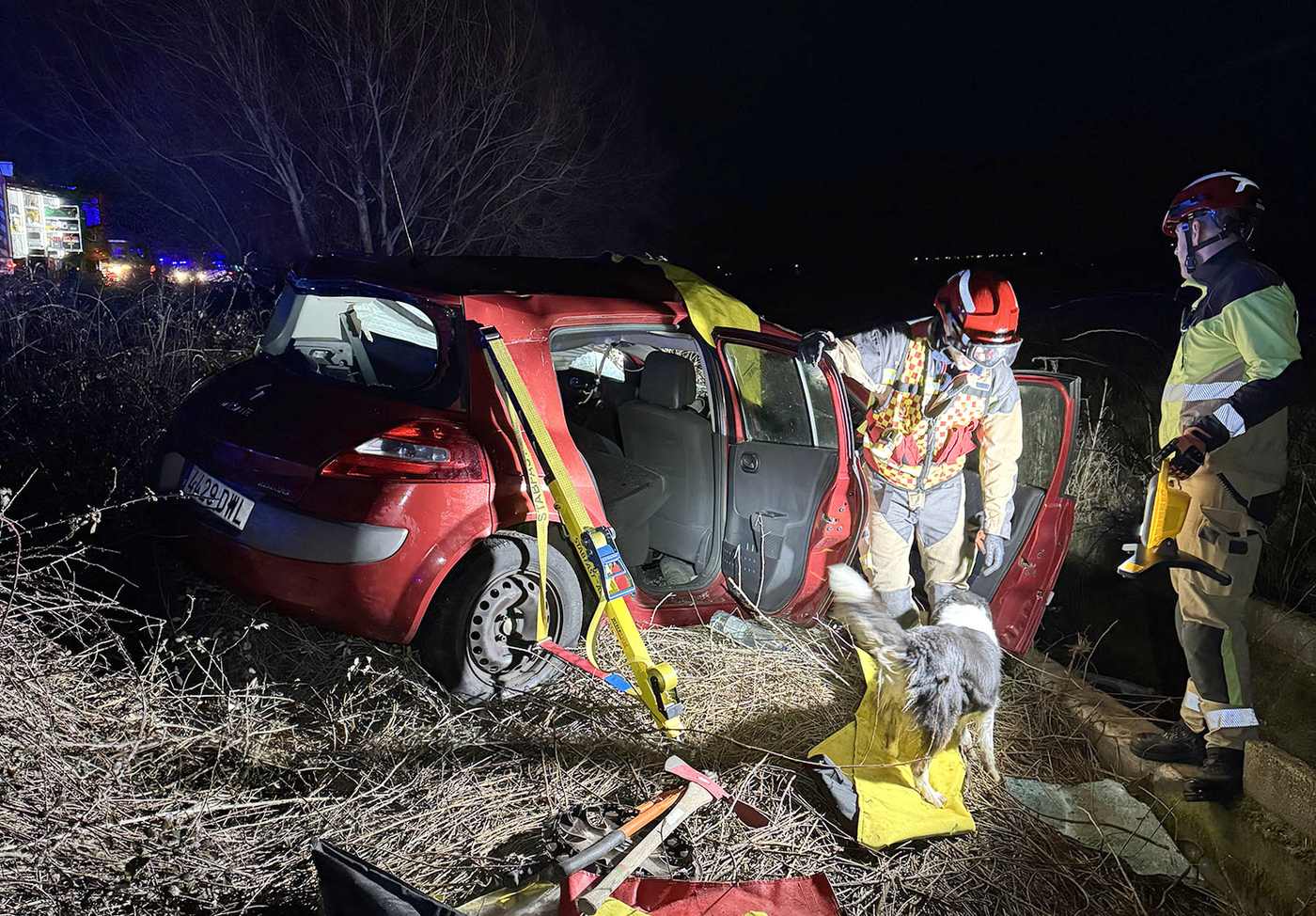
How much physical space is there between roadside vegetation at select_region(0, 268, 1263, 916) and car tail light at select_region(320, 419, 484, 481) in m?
0.61

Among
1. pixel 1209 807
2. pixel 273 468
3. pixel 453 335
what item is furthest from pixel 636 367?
pixel 1209 807

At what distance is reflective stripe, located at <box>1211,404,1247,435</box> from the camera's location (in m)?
2.76

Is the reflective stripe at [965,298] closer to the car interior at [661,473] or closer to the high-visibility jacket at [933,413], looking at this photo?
the high-visibility jacket at [933,413]

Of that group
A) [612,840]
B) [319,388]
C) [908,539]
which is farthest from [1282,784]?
[319,388]

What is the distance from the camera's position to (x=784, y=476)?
3.62 metres

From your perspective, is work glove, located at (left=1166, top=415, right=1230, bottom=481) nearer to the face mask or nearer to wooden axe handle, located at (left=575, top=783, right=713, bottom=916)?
the face mask

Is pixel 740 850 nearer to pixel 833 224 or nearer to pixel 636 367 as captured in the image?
pixel 636 367

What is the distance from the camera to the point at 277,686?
3.28 metres

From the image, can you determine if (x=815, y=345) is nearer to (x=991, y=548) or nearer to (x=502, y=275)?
(x=991, y=548)

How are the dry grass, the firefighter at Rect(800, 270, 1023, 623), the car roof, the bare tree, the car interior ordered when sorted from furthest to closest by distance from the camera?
the bare tree < the car interior < the car roof < the firefighter at Rect(800, 270, 1023, 623) < the dry grass

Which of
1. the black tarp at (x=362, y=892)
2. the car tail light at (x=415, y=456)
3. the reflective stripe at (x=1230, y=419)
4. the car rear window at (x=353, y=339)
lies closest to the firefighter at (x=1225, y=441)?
the reflective stripe at (x=1230, y=419)

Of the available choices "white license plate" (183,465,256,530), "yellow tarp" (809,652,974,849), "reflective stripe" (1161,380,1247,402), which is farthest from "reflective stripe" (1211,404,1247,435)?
"white license plate" (183,465,256,530)

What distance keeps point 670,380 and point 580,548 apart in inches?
49.5

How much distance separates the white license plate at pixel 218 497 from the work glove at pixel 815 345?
2.13 meters
